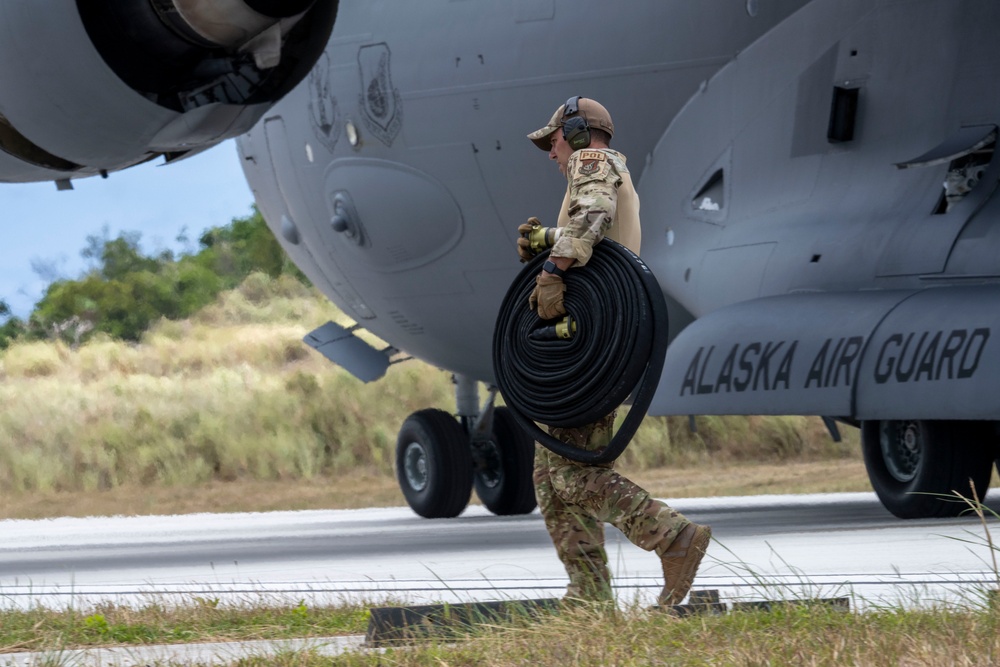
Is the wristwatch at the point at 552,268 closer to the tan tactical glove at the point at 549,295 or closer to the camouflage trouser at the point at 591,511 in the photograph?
the tan tactical glove at the point at 549,295

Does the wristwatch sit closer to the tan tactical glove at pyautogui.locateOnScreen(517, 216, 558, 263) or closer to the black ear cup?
the tan tactical glove at pyautogui.locateOnScreen(517, 216, 558, 263)

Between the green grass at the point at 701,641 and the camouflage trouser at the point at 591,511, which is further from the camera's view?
the camouflage trouser at the point at 591,511

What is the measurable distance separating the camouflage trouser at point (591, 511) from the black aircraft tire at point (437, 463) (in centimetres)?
857

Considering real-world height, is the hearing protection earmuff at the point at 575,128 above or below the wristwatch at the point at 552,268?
above

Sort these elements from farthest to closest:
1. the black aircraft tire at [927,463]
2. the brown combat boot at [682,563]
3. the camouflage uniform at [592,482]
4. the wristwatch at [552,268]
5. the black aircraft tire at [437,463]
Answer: the black aircraft tire at [437,463] → the black aircraft tire at [927,463] → the wristwatch at [552,268] → the camouflage uniform at [592,482] → the brown combat boot at [682,563]

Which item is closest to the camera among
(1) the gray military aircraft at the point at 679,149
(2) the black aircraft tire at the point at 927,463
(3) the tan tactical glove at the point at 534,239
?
(3) the tan tactical glove at the point at 534,239

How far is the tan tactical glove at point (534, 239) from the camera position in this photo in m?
5.73

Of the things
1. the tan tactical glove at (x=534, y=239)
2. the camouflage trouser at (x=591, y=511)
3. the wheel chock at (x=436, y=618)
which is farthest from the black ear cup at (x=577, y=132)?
the wheel chock at (x=436, y=618)

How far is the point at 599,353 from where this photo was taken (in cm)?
551

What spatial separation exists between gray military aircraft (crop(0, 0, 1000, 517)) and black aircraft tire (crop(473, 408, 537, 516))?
171 cm

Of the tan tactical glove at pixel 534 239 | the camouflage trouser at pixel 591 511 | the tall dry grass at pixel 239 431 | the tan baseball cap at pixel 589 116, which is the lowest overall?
the tall dry grass at pixel 239 431

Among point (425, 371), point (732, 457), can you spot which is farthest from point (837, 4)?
point (425, 371)

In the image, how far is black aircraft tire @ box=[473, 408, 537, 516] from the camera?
571 inches

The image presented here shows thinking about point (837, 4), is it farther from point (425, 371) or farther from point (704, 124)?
point (425, 371)
